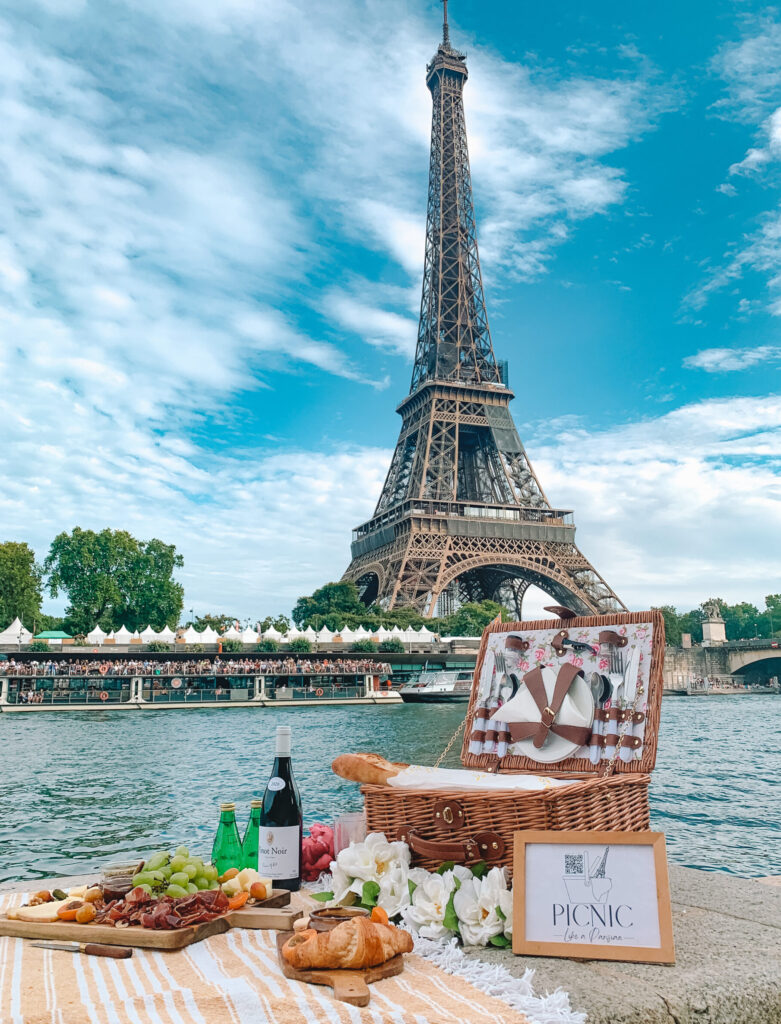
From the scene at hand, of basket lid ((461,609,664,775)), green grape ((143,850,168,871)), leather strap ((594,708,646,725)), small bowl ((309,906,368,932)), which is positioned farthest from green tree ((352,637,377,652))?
small bowl ((309,906,368,932))

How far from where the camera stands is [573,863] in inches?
119

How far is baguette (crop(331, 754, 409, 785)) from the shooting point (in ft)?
12.4

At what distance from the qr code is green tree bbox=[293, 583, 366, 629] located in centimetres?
5898

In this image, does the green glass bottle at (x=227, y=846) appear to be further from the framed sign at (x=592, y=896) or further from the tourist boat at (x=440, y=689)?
the tourist boat at (x=440, y=689)

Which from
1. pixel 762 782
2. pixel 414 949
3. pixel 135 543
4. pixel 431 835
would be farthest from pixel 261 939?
pixel 135 543

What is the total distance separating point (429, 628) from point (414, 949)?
56089 mm

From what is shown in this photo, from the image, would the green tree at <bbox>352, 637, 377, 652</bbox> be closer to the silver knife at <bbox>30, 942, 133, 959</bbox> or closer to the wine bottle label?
the wine bottle label

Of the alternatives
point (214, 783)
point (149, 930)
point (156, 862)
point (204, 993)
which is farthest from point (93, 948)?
point (214, 783)

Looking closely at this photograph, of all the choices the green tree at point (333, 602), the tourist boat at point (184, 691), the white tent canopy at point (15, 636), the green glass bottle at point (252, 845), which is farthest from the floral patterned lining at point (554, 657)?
the green tree at point (333, 602)

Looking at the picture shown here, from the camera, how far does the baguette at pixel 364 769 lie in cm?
377

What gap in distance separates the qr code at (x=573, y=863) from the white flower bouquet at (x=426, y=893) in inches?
9.6

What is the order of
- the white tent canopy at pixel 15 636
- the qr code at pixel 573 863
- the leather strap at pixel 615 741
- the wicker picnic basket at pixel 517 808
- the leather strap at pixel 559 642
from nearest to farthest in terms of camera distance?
1. the qr code at pixel 573 863
2. the wicker picnic basket at pixel 517 808
3. the leather strap at pixel 615 741
4. the leather strap at pixel 559 642
5. the white tent canopy at pixel 15 636

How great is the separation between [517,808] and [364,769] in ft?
2.71

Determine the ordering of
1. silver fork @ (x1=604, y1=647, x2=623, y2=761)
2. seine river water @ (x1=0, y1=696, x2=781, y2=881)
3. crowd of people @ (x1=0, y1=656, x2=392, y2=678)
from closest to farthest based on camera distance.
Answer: silver fork @ (x1=604, y1=647, x2=623, y2=761), seine river water @ (x1=0, y1=696, x2=781, y2=881), crowd of people @ (x1=0, y1=656, x2=392, y2=678)
